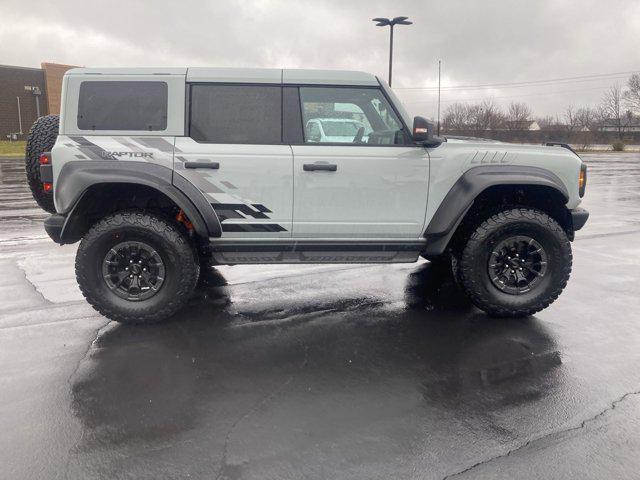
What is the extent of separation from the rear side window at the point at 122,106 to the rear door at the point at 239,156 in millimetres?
249

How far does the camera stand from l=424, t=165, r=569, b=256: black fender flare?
435 cm

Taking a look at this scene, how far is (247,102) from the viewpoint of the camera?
4367 millimetres

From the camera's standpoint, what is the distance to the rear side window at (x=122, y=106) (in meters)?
4.23

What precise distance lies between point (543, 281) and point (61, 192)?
405cm

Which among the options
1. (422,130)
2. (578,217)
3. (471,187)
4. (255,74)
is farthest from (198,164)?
(578,217)

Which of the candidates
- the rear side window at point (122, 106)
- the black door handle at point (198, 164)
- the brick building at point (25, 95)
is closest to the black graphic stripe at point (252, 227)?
the black door handle at point (198, 164)

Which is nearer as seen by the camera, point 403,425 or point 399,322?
point 403,425

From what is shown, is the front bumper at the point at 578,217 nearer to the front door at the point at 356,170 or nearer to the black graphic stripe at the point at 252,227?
the front door at the point at 356,170

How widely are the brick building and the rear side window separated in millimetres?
42825

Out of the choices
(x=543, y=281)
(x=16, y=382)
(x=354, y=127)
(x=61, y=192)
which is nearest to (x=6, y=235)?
(x=61, y=192)

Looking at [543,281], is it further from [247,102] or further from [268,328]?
[247,102]

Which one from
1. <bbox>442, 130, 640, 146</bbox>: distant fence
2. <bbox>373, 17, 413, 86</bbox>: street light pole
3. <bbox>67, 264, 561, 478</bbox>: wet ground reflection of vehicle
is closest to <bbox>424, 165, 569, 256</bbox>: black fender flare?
<bbox>67, 264, 561, 478</bbox>: wet ground reflection of vehicle

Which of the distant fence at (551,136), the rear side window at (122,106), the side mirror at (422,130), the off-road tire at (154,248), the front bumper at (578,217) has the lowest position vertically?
the off-road tire at (154,248)

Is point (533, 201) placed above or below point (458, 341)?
above
